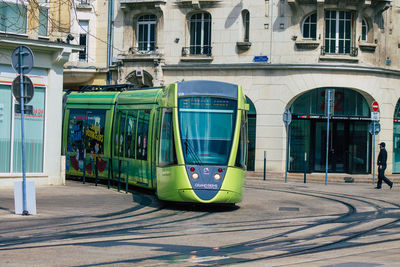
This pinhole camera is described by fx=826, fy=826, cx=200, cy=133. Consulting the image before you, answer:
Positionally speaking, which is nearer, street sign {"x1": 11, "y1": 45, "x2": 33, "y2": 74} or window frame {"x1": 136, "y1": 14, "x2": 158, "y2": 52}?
street sign {"x1": 11, "y1": 45, "x2": 33, "y2": 74}

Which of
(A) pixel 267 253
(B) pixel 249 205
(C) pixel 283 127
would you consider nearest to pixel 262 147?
(C) pixel 283 127

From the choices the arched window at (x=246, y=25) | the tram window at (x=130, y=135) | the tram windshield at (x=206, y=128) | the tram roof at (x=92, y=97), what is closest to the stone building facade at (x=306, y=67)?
the arched window at (x=246, y=25)

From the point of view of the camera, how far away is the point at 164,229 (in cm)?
1527

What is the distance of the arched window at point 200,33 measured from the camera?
38875 mm

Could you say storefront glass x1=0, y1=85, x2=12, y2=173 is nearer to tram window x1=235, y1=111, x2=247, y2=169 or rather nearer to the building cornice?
tram window x1=235, y1=111, x2=247, y2=169

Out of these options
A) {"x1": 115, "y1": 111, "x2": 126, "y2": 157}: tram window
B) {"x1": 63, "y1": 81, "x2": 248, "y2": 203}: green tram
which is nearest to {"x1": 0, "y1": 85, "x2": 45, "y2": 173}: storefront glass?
{"x1": 115, "y1": 111, "x2": 126, "y2": 157}: tram window

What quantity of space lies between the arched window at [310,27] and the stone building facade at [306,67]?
0.15 ft

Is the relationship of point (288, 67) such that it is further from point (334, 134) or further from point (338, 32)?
point (334, 134)

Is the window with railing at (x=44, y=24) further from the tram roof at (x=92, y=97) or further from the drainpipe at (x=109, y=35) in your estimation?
the drainpipe at (x=109, y=35)

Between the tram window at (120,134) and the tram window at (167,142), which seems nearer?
the tram window at (167,142)

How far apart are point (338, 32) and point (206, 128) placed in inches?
792

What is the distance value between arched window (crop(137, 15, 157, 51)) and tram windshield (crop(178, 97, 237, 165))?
21457 millimetres

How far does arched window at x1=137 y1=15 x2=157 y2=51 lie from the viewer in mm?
40062

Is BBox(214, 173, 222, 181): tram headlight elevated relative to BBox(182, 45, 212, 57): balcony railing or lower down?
lower down
